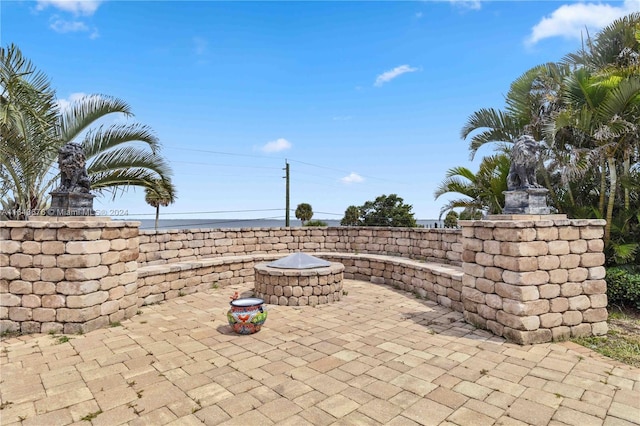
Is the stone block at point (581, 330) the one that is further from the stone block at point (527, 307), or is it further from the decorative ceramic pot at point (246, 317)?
the decorative ceramic pot at point (246, 317)

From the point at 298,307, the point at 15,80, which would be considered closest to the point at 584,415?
the point at 298,307

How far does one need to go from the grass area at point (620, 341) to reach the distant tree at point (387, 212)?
14724 mm

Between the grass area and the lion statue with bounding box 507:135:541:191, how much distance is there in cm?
222

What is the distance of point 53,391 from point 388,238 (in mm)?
8072

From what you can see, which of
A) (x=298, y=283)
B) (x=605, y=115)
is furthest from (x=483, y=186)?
(x=298, y=283)

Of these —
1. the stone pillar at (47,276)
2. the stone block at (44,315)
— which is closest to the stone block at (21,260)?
the stone pillar at (47,276)

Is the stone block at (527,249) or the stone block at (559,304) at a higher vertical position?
the stone block at (527,249)

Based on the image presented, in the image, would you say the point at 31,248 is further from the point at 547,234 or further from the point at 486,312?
the point at 547,234

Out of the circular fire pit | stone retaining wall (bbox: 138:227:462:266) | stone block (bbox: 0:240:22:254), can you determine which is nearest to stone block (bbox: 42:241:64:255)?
stone block (bbox: 0:240:22:254)

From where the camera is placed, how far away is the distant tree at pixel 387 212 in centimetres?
2061

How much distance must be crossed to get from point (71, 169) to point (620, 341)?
8327 mm

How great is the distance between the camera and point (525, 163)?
5.06 meters

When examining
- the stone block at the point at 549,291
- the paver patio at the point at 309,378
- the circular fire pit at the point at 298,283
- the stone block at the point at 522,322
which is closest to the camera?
the paver patio at the point at 309,378

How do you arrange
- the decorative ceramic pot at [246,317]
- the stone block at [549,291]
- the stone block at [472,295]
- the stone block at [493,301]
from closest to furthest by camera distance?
1. the stone block at [549,291]
2. the stone block at [493,301]
3. the decorative ceramic pot at [246,317]
4. the stone block at [472,295]
